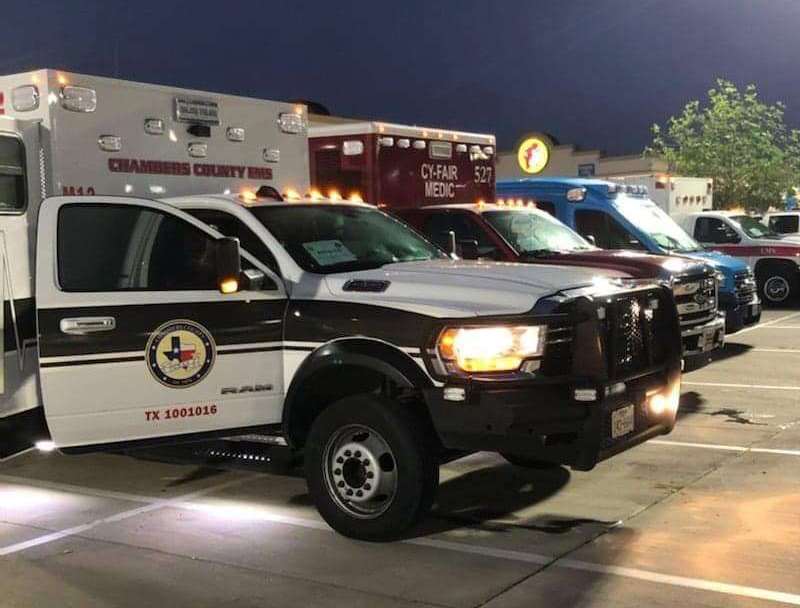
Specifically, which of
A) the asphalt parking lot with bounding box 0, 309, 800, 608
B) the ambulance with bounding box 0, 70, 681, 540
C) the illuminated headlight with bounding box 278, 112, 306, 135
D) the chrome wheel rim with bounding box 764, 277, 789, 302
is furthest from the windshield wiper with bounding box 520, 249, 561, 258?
the chrome wheel rim with bounding box 764, 277, 789, 302

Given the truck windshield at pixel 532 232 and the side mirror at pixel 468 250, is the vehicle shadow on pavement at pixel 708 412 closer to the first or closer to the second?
the truck windshield at pixel 532 232

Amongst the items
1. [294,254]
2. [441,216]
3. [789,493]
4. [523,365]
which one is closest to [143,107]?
[294,254]

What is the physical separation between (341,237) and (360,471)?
163 centimetres

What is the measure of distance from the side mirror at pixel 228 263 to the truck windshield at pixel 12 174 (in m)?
1.42

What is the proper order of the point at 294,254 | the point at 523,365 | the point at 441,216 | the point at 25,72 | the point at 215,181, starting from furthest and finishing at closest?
the point at 441,216 → the point at 215,181 → the point at 25,72 → the point at 294,254 → the point at 523,365

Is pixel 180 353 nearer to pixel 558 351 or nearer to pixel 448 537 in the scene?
pixel 448 537

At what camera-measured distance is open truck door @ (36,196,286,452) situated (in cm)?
538

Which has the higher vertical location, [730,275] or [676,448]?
[730,275]

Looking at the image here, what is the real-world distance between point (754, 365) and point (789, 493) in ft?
18.8

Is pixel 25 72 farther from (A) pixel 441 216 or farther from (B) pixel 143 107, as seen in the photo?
(A) pixel 441 216

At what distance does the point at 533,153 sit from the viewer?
2425 cm

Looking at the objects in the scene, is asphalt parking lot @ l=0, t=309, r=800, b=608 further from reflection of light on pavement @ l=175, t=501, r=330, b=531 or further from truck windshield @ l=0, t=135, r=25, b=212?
truck windshield @ l=0, t=135, r=25, b=212

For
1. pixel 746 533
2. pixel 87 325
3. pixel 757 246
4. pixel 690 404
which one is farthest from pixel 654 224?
pixel 87 325

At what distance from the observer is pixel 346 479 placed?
17.9 ft
